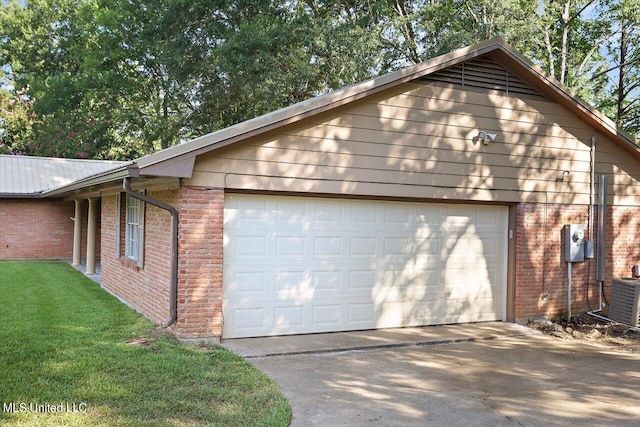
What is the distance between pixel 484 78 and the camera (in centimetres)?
909

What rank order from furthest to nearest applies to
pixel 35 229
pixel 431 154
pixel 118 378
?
1. pixel 35 229
2. pixel 431 154
3. pixel 118 378

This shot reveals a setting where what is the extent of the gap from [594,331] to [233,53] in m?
14.7

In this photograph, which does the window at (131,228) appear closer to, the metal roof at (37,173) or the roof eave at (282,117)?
the roof eave at (282,117)

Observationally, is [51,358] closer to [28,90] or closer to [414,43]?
[414,43]

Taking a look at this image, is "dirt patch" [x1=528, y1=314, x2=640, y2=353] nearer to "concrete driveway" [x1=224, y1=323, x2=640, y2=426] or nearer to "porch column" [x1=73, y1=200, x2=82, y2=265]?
"concrete driveway" [x1=224, y1=323, x2=640, y2=426]

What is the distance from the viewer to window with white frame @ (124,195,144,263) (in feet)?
30.5

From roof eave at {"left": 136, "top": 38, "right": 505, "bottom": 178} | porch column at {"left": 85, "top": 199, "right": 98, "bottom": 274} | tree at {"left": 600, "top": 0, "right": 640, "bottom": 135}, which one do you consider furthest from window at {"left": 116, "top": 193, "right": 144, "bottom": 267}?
tree at {"left": 600, "top": 0, "right": 640, "bottom": 135}

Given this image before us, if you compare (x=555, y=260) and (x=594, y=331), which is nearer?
(x=594, y=331)

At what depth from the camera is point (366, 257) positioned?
334 inches

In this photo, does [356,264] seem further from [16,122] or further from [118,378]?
[16,122]

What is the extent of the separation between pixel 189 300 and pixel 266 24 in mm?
14333

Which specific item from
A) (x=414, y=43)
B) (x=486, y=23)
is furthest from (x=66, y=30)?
(x=486, y=23)

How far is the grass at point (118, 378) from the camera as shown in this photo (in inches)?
179

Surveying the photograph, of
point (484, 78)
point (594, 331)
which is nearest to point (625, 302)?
point (594, 331)
